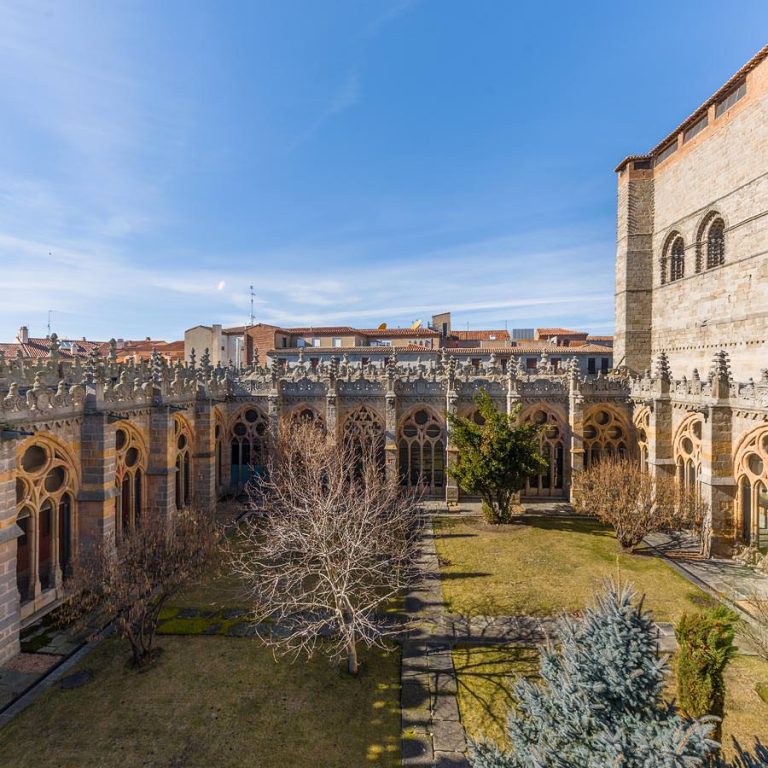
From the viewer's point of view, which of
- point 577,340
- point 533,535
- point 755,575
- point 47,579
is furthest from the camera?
point 577,340

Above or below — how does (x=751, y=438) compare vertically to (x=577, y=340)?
below

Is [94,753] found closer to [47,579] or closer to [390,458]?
[47,579]

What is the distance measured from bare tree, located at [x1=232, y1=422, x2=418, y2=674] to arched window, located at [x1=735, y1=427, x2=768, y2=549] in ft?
49.7

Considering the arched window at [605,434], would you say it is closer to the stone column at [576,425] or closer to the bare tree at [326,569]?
the stone column at [576,425]

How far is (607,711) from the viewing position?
23.4ft

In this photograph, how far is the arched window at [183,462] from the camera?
26.7 m

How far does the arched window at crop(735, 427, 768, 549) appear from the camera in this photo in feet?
69.4

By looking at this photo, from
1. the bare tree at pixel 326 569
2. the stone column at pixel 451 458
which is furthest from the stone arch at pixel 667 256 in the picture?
the bare tree at pixel 326 569

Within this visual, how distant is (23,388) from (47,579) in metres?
8.37

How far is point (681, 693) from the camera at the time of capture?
934 centimetres

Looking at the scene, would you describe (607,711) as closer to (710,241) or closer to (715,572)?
(715,572)

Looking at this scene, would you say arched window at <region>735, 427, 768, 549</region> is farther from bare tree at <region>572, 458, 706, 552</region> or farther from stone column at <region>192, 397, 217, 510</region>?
stone column at <region>192, 397, 217, 510</region>

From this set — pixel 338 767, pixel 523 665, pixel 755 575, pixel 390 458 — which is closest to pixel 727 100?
pixel 755 575

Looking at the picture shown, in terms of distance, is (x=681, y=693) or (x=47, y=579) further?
(x=47, y=579)
